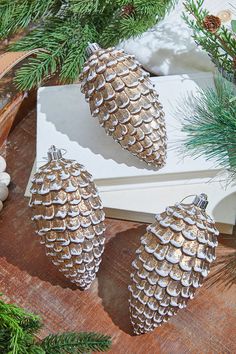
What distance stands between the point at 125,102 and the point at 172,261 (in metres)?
0.26

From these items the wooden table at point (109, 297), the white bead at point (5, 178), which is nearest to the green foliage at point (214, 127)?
the wooden table at point (109, 297)

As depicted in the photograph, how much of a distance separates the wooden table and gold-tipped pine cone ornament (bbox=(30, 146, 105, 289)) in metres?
0.06

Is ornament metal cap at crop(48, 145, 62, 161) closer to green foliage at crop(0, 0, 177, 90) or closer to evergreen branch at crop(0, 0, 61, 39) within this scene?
green foliage at crop(0, 0, 177, 90)

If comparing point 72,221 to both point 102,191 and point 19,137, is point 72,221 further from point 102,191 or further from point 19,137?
point 19,137

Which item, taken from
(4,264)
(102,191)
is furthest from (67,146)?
(4,264)

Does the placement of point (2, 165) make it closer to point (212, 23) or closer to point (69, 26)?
point (69, 26)

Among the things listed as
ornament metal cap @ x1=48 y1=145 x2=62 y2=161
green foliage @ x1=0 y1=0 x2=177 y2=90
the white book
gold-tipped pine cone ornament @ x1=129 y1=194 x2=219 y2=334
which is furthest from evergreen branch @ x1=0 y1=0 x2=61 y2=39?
gold-tipped pine cone ornament @ x1=129 y1=194 x2=219 y2=334

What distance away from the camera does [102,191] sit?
0.96 metres

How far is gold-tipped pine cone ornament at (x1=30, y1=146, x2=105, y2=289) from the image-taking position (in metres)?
0.83

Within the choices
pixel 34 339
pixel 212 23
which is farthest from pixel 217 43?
pixel 34 339

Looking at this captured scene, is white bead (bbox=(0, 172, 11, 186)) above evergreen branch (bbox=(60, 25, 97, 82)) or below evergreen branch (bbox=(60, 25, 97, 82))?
below

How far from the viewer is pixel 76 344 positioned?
2.55 feet

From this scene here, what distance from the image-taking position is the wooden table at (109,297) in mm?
860

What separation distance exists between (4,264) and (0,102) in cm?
32
